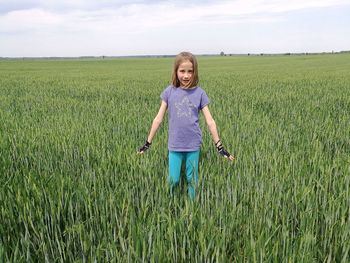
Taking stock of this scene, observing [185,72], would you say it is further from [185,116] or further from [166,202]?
[166,202]

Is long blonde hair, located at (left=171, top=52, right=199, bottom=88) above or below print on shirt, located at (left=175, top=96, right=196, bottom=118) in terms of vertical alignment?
above

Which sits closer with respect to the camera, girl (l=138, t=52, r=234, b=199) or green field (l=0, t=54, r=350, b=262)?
green field (l=0, t=54, r=350, b=262)

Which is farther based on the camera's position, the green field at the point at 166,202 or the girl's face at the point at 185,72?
the girl's face at the point at 185,72

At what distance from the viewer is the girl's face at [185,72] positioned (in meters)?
3.00

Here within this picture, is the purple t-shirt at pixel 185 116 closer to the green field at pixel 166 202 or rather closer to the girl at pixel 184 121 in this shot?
the girl at pixel 184 121

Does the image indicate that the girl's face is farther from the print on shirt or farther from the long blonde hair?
the print on shirt

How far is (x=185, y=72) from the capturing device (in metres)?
3.05

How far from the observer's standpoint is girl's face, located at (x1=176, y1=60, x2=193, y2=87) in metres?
3.00

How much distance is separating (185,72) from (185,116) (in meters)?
0.39

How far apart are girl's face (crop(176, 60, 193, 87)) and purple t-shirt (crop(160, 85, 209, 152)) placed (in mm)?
86

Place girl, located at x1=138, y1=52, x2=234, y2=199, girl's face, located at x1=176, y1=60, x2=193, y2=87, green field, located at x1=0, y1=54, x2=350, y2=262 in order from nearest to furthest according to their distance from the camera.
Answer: green field, located at x1=0, y1=54, x2=350, y2=262 → girl's face, located at x1=176, y1=60, x2=193, y2=87 → girl, located at x1=138, y1=52, x2=234, y2=199

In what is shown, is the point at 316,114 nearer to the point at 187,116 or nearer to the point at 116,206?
the point at 187,116

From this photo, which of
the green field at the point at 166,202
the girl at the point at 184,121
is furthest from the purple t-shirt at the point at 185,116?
the green field at the point at 166,202

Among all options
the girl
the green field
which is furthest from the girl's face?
the green field
